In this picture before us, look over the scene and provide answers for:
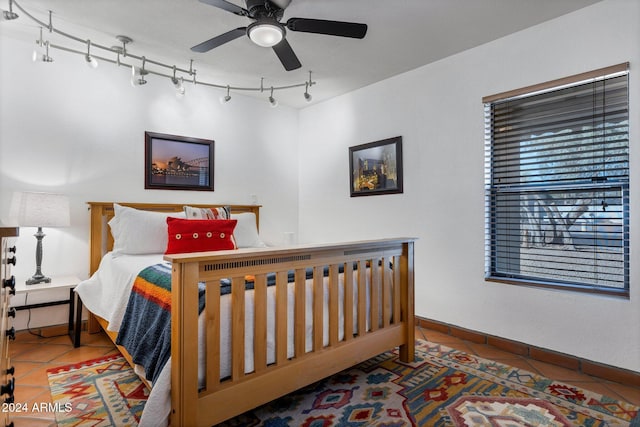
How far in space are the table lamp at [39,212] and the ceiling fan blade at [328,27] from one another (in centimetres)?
220

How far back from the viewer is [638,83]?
2.16m

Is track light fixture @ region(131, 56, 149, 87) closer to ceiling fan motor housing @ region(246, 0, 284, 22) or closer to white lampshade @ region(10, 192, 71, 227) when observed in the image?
white lampshade @ region(10, 192, 71, 227)

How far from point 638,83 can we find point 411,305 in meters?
1.94

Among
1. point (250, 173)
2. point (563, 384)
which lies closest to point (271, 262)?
point (563, 384)

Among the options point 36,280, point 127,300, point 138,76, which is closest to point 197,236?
point 127,300

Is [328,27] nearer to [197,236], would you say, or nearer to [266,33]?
[266,33]

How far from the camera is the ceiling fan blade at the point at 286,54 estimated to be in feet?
7.47

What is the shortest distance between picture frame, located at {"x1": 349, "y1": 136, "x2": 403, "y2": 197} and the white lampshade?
8.76ft

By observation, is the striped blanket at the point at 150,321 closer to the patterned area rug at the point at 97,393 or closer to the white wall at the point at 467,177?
the patterned area rug at the point at 97,393

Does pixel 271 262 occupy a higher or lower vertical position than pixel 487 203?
lower

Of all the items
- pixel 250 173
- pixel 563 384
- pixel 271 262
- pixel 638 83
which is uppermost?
pixel 638 83

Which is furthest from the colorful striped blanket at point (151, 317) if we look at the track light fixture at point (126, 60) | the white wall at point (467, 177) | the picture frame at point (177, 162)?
the picture frame at point (177, 162)

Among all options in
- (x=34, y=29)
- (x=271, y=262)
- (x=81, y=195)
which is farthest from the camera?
(x=81, y=195)

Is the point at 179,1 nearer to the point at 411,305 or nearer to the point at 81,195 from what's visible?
the point at 81,195
